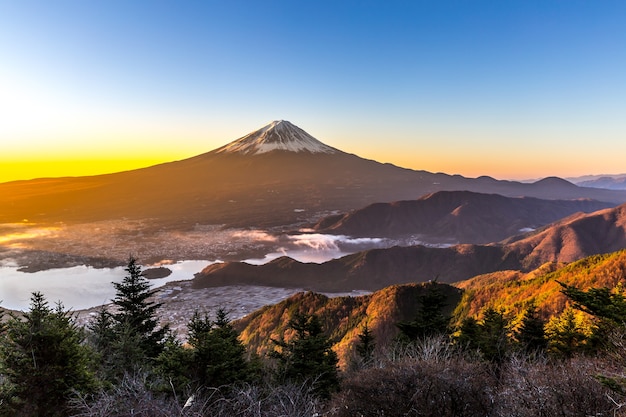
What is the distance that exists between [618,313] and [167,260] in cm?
18137

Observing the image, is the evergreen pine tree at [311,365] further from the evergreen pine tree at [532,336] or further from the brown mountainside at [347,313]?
the brown mountainside at [347,313]

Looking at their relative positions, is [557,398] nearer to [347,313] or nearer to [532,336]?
[532,336]

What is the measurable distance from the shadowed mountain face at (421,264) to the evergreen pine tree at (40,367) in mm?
117852

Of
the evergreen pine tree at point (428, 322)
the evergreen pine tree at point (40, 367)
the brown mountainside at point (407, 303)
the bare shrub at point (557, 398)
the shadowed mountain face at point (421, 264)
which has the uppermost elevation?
the evergreen pine tree at point (40, 367)

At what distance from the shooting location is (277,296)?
115812 mm

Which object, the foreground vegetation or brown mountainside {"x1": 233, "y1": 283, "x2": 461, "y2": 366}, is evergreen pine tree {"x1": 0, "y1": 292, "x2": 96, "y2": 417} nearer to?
the foreground vegetation

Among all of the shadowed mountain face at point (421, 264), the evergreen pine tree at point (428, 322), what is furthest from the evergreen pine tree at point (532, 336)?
the shadowed mountain face at point (421, 264)

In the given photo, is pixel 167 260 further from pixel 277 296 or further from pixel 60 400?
pixel 60 400

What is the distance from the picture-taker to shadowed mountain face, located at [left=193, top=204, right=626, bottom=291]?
129625 mm

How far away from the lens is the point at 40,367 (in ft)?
27.6

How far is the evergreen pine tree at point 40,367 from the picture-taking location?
806 cm

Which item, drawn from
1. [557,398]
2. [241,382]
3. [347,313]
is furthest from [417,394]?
[347,313]

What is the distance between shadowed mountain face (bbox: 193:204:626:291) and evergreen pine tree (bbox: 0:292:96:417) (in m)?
118

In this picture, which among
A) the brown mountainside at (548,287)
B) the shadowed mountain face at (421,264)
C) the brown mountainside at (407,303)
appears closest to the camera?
the brown mountainside at (548,287)
